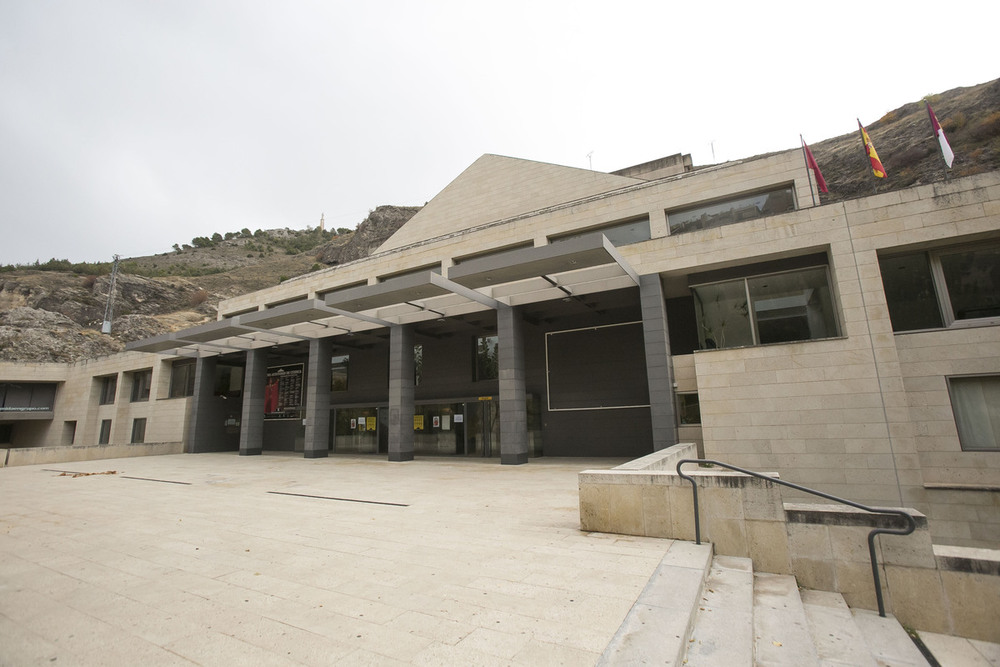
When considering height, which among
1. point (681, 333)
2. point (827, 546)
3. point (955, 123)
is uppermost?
point (955, 123)

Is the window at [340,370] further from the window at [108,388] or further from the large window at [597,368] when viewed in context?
the window at [108,388]

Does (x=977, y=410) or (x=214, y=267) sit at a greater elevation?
(x=214, y=267)

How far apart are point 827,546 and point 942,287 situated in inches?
399

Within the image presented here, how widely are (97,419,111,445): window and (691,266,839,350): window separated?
37.8 m

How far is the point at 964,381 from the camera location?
10.5 metres

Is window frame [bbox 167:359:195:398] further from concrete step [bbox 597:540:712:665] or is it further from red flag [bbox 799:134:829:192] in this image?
red flag [bbox 799:134:829:192]

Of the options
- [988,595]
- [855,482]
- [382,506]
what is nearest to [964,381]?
[855,482]

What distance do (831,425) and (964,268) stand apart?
4.93 m

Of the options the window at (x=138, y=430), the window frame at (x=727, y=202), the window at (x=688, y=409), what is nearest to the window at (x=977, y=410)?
the window at (x=688, y=409)

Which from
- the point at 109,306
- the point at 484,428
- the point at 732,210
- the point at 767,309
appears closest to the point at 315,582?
the point at 767,309

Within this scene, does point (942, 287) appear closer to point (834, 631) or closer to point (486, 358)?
point (834, 631)

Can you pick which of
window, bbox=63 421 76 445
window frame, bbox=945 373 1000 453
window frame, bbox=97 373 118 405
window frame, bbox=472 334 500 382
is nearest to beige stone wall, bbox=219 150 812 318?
window frame, bbox=472 334 500 382

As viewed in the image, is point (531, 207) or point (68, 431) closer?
point (531, 207)

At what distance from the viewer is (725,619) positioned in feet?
11.2
